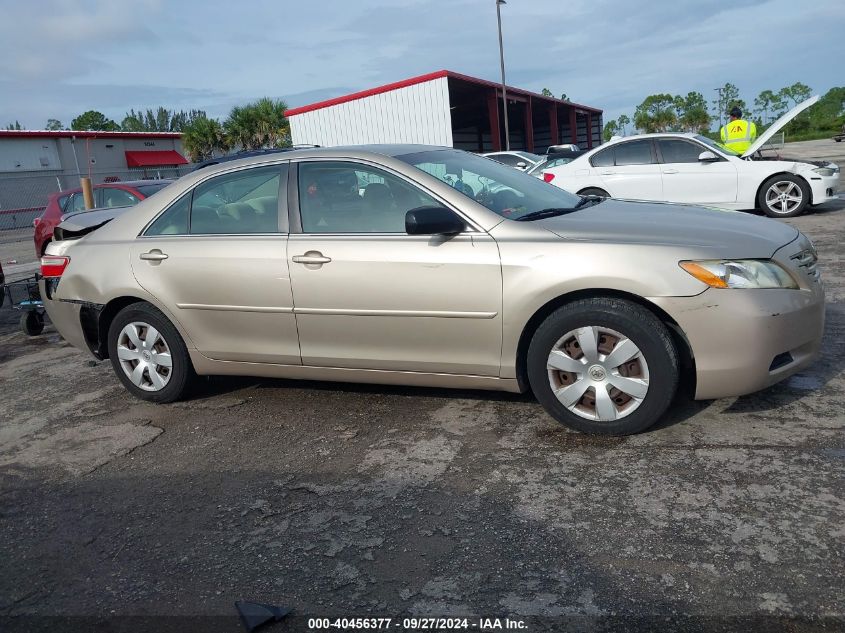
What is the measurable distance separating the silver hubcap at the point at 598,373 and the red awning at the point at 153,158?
44.3 metres

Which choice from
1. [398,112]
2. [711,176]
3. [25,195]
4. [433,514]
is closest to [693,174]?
[711,176]

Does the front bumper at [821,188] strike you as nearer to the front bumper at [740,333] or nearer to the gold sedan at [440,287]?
the gold sedan at [440,287]

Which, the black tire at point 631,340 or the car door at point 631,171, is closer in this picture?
the black tire at point 631,340

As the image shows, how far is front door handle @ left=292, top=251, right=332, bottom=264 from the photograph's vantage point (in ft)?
13.9

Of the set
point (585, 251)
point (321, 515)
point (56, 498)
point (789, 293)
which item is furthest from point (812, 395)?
point (56, 498)

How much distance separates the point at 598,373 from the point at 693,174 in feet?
28.7

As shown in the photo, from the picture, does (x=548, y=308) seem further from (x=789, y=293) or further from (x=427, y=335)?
(x=789, y=293)

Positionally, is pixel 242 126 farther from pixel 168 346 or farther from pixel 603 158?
pixel 168 346

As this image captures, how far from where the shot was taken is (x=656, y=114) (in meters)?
79.8

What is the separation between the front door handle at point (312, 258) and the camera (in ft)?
13.9

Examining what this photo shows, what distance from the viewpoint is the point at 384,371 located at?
13.9 feet

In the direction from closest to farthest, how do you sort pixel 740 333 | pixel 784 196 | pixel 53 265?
pixel 740 333
pixel 53 265
pixel 784 196

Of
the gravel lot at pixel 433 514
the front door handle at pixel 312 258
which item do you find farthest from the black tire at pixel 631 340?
the front door handle at pixel 312 258

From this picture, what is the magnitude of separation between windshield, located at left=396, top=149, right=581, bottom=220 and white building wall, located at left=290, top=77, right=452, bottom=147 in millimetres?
22782
